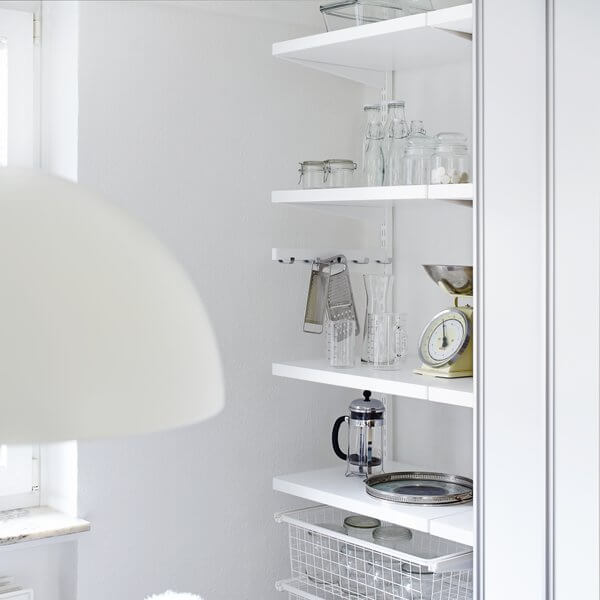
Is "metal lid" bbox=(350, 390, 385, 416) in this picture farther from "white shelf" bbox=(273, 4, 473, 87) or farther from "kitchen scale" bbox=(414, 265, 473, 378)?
"white shelf" bbox=(273, 4, 473, 87)

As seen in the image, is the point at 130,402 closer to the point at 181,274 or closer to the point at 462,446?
the point at 181,274

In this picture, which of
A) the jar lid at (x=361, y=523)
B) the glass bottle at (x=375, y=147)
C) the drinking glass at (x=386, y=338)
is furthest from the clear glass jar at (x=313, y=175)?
the jar lid at (x=361, y=523)

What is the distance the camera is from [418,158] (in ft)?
7.87

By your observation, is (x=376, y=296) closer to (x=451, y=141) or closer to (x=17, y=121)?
(x=451, y=141)

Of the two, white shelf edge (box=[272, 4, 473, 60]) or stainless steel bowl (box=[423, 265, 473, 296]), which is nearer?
white shelf edge (box=[272, 4, 473, 60])

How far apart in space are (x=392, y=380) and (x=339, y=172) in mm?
603

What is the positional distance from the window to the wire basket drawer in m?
0.70

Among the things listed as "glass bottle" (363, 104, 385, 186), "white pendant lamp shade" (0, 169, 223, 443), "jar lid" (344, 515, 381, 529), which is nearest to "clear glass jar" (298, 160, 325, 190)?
"glass bottle" (363, 104, 385, 186)

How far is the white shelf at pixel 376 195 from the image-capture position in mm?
2174

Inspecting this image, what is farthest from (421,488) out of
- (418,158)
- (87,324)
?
(87,324)

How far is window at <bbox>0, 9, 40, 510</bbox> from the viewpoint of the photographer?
2619mm

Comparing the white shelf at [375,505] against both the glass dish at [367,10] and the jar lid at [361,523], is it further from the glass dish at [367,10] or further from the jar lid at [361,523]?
the glass dish at [367,10]

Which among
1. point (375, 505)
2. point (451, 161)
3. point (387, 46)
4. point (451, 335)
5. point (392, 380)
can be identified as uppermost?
point (387, 46)

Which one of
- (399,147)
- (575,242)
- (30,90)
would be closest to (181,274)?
(575,242)
